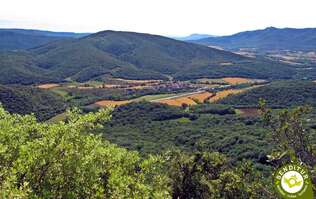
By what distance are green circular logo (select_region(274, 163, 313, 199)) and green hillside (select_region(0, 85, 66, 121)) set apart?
126 metres

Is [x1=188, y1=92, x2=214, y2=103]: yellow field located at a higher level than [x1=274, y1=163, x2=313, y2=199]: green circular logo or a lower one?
lower

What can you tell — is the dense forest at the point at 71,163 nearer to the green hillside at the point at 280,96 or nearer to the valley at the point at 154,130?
the valley at the point at 154,130

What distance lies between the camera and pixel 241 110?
142500 millimetres

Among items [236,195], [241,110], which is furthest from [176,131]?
[236,195]

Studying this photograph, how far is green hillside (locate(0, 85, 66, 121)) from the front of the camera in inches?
5576

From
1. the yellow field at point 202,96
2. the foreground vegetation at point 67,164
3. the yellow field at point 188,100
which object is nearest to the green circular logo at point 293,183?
the foreground vegetation at point 67,164

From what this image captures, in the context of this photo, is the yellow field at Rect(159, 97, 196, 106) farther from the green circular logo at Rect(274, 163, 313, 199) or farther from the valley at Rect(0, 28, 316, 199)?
the green circular logo at Rect(274, 163, 313, 199)

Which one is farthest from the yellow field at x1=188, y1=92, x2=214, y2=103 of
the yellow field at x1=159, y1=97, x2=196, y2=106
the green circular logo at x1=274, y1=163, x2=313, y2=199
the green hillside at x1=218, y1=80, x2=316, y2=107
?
the green circular logo at x1=274, y1=163, x2=313, y2=199

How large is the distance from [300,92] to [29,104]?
93380mm

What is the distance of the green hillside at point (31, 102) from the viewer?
465ft

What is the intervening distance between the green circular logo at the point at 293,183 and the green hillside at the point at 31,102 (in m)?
126

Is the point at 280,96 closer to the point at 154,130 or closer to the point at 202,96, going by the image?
the point at 202,96

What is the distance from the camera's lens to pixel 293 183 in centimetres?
1250

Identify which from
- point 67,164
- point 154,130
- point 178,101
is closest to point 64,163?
point 67,164
